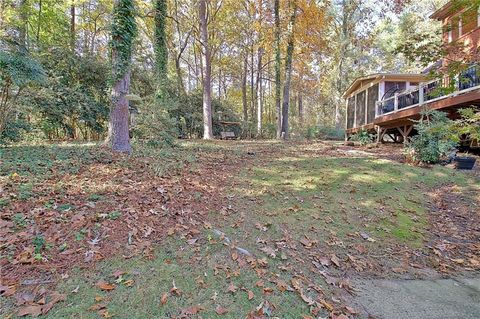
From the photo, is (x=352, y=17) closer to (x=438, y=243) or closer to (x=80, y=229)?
(x=438, y=243)

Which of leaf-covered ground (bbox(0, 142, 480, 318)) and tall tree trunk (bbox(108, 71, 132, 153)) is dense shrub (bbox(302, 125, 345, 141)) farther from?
tall tree trunk (bbox(108, 71, 132, 153))

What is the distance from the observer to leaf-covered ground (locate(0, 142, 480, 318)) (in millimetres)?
2385

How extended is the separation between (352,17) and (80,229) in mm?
26269

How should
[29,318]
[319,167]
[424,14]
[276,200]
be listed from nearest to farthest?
[29,318] → [276,200] → [319,167] → [424,14]

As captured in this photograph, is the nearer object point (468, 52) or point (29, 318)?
point (29, 318)

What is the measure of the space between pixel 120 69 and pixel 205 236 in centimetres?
475

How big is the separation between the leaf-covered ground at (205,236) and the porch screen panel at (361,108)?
1025cm

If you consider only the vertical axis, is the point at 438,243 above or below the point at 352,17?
below

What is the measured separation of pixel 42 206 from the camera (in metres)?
3.29

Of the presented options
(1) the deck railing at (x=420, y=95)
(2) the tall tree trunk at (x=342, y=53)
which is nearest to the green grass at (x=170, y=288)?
(1) the deck railing at (x=420, y=95)

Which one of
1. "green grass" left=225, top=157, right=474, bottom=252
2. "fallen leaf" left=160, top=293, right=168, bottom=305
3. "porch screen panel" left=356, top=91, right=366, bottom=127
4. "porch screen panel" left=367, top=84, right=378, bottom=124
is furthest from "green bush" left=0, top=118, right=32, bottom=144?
"porch screen panel" left=356, top=91, right=366, bottom=127

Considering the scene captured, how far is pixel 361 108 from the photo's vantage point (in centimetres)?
1608

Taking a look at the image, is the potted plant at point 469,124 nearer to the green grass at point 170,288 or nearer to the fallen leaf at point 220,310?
the green grass at point 170,288

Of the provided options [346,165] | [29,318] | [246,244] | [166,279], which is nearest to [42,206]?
[29,318]
